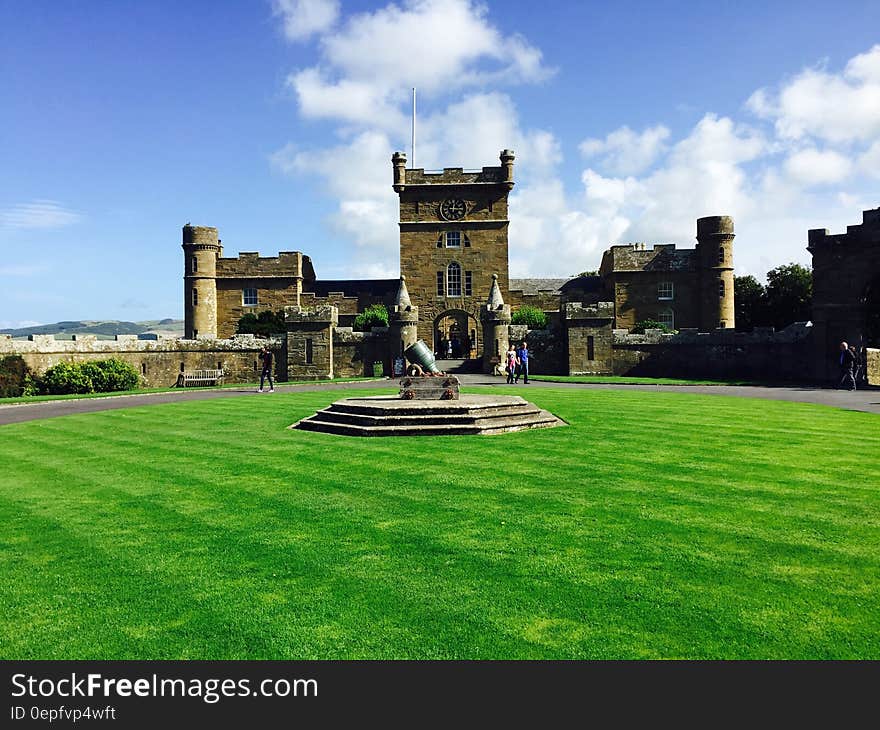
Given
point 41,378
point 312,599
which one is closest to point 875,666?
point 312,599

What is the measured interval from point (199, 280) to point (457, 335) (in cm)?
2153

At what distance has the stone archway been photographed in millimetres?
47125

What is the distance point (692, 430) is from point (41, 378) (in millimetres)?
28199

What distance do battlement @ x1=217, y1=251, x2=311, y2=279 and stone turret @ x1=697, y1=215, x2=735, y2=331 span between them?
31235mm

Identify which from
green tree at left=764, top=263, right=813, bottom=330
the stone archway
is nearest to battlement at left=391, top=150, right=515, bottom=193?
the stone archway

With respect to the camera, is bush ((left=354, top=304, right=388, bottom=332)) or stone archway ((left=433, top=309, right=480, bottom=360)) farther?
stone archway ((left=433, top=309, right=480, bottom=360))

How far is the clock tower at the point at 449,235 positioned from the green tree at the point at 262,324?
9.74m

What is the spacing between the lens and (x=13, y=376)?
2791cm

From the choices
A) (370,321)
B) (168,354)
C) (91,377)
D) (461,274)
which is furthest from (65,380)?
(461,274)

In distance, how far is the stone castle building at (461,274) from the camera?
4594 cm

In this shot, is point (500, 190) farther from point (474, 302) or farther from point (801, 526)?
point (801, 526)

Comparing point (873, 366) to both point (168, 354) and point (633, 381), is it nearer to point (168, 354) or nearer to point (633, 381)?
point (633, 381)

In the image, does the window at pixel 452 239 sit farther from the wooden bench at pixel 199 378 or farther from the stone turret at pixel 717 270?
the wooden bench at pixel 199 378

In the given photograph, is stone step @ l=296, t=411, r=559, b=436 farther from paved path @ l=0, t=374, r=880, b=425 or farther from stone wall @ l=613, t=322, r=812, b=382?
stone wall @ l=613, t=322, r=812, b=382
